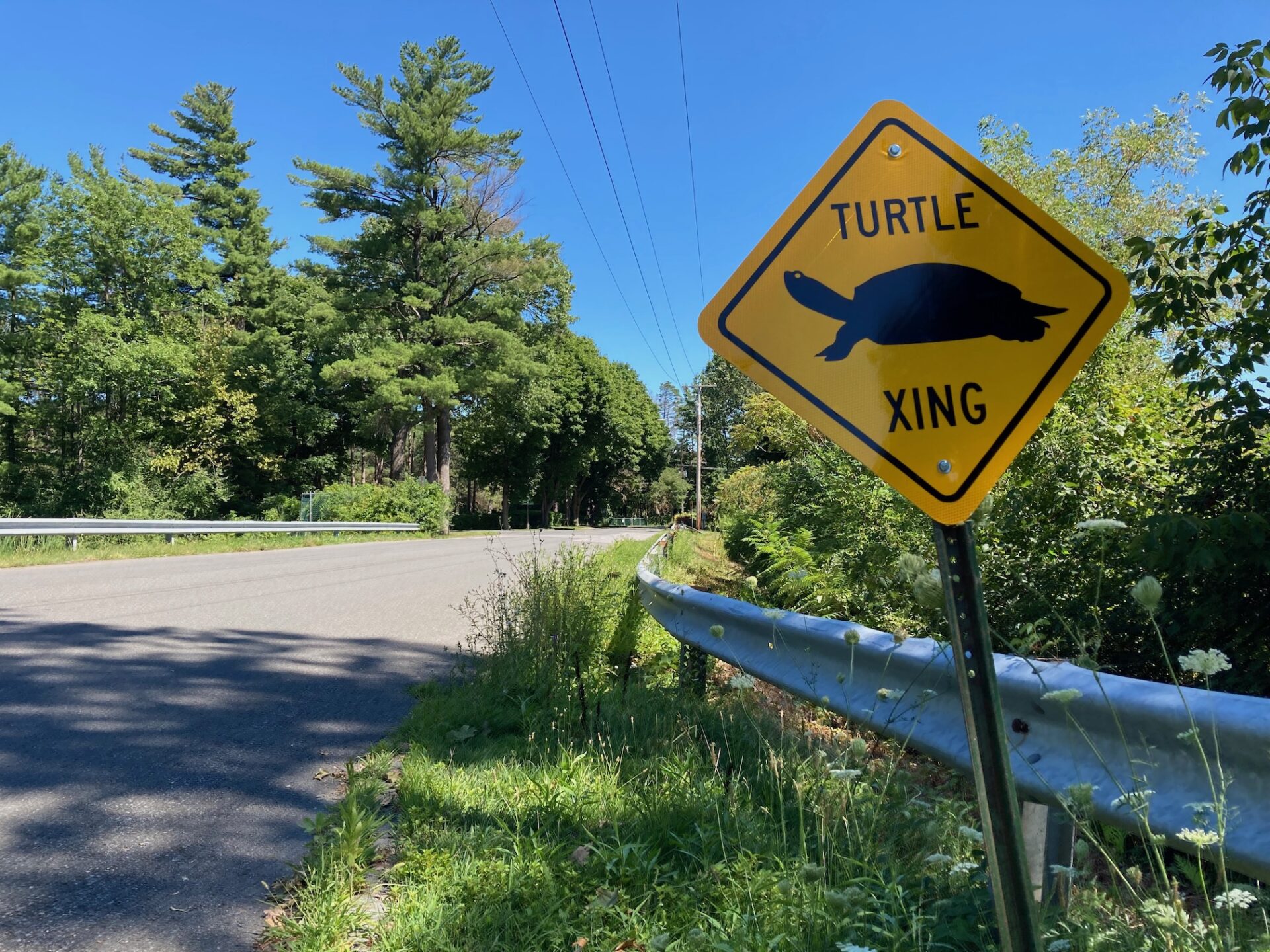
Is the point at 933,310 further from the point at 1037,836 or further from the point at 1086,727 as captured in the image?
the point at 1037,836

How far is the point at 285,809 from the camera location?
3.14 m

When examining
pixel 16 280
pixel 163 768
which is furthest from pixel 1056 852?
pixel 16 280

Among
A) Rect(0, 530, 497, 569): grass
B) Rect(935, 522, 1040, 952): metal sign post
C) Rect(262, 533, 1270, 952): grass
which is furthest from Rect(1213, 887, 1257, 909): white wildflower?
Rect(0, 530, 497, 569): grass

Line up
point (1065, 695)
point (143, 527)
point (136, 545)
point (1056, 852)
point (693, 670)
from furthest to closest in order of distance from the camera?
point (143, 527) < point (136, 545) < point (693, 670) < point (1056, 852) < point (1065, 695)

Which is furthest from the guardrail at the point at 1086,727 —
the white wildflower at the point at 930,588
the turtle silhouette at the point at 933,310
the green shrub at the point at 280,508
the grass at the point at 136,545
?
the green shrub at the point at 280,508

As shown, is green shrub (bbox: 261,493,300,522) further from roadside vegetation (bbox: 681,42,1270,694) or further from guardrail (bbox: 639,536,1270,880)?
guardrail (bbox: 639,536,1270,880)

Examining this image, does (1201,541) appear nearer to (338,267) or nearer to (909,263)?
(909,263)

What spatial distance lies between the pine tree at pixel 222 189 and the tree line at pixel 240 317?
0.10 meters

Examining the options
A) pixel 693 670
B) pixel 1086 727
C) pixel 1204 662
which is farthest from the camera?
pixel 693 670

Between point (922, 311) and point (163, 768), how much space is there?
3924mm

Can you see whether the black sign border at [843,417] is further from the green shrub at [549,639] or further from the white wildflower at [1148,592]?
the green shrub at [549,639]

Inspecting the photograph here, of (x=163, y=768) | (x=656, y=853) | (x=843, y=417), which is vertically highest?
(x=843, y=417)

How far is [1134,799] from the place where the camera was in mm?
1660

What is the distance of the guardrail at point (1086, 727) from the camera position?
5.03ft
